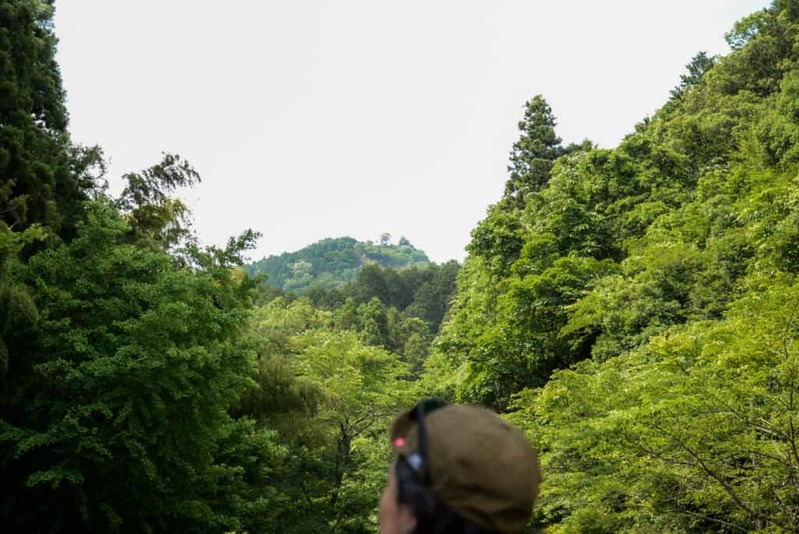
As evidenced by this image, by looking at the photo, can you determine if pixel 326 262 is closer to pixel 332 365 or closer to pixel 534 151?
pixel 534 151

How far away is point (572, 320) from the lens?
18.4m

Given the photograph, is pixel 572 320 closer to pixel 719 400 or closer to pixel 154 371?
pixel 719 400

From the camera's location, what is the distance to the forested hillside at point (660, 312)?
825 cm

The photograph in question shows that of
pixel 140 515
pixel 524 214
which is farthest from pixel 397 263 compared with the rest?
pixel 140 515

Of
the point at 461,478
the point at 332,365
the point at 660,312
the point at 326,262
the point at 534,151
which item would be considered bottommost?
the point at 660,312

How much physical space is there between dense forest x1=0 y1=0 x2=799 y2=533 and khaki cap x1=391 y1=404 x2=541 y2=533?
752 centimetres

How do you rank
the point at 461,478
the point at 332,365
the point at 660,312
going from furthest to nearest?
the point at 332,365 < the point at 660,312 < the point at 461,478

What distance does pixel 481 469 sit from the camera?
1028 mm

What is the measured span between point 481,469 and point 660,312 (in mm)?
16088

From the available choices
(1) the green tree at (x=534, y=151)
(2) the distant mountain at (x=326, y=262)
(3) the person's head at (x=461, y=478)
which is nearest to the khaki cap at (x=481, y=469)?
(3) the person's head at (x=461, y=478)

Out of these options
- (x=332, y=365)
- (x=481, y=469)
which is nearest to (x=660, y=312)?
(x=332, y=365)

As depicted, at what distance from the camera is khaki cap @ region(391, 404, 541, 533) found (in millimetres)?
1016

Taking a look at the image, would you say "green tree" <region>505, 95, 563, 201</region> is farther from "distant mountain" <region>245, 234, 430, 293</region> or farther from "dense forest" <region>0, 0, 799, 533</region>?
"distant mountain" <region>245, 234, 430, 293</region>

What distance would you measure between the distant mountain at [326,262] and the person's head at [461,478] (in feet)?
385
